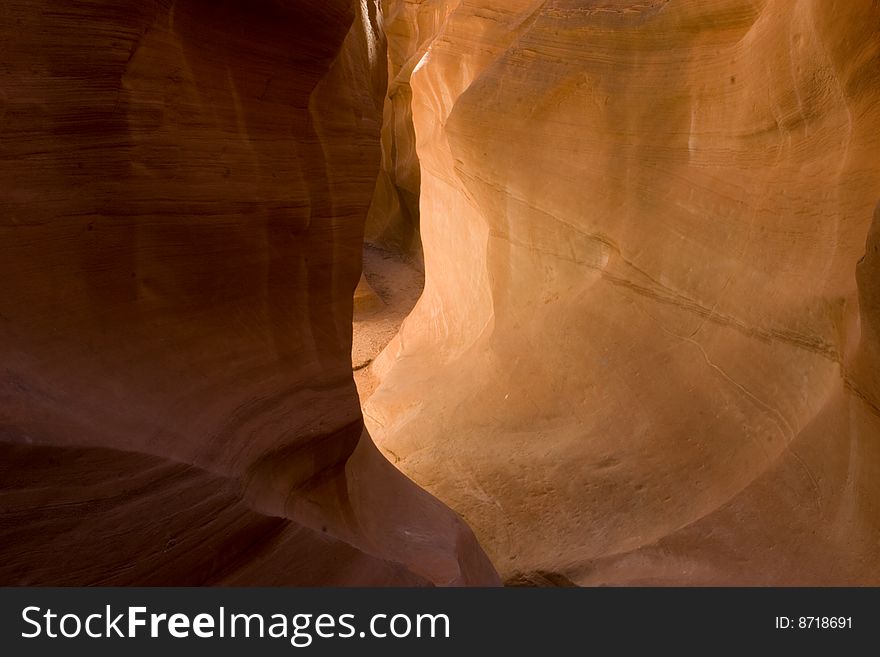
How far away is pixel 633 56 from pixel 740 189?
1237mm

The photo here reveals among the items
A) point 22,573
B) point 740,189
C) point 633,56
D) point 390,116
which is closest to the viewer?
point 22,573

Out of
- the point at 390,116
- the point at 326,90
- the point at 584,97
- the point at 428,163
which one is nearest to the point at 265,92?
the point at 326,90

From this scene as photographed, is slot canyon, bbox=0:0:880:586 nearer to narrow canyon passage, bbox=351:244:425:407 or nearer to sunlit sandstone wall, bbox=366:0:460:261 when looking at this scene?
narrow canyon passage, bbox=351:244:425:407

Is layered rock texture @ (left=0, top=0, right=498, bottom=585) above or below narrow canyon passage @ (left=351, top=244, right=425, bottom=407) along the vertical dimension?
below

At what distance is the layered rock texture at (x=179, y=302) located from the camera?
180cm

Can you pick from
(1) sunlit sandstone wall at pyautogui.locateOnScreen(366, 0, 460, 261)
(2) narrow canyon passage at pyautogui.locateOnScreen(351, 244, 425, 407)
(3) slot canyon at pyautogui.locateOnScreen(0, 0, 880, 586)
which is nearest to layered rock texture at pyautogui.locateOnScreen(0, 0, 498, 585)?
(3) slot canyon at pyautogui.locateOnScreen(0, 0, 880, 586)

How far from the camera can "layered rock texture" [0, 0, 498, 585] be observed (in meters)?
1.80

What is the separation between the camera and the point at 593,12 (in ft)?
14.4

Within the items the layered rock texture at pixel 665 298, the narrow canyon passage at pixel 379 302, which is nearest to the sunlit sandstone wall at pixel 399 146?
the narrow canyon passage at pixel 379 302

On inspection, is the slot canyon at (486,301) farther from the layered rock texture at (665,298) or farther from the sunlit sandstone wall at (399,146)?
the sunlit sandstone wall at (399,146)

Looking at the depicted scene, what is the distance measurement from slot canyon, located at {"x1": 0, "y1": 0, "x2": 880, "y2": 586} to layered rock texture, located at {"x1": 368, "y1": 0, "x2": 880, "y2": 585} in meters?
0.02

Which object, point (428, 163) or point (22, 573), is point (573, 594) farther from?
point (428, 163)

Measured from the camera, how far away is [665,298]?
4047mm

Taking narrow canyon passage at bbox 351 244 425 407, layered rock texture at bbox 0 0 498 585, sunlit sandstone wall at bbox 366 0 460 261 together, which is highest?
sunlit sandstone wall at bbox 366 0 460 261
